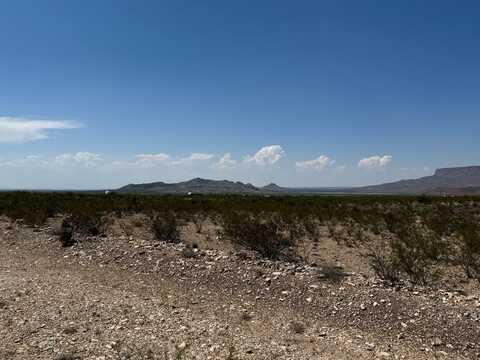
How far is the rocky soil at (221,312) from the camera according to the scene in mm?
6258

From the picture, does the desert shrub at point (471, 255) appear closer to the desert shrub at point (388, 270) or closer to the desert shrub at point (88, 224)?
the desert shrub at point (388, 270)

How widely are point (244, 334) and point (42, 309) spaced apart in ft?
13.6

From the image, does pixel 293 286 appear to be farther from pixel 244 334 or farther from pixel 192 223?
pixel 192 223

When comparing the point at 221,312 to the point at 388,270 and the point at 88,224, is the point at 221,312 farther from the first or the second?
the point at 88,224

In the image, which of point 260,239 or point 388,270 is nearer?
point 388,270

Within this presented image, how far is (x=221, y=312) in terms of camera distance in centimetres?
823

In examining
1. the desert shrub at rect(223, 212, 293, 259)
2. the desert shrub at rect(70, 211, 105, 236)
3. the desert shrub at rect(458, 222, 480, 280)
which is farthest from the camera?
the desert shrub at rect(70, 211, 105, 236)

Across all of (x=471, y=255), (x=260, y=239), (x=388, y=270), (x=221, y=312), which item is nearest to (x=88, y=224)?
(x=260, y=239)

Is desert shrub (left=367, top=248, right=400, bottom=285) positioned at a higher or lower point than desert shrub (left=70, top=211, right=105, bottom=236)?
lower

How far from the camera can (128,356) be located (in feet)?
18.9

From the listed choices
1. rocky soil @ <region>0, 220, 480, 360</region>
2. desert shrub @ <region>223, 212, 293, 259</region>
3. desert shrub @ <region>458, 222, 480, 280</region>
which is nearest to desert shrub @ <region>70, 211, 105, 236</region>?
rocky soil @ <region>0, 220, 480, 360</region>

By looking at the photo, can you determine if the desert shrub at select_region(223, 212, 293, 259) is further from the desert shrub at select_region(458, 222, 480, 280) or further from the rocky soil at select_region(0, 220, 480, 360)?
the desert shrub at select_region(458, 222, 480, 280)

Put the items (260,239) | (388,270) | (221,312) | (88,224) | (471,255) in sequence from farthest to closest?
(88,224)
(260,239)
(471,255)
(388,270)
(221,312)

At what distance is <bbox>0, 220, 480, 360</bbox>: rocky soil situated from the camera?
626cm
